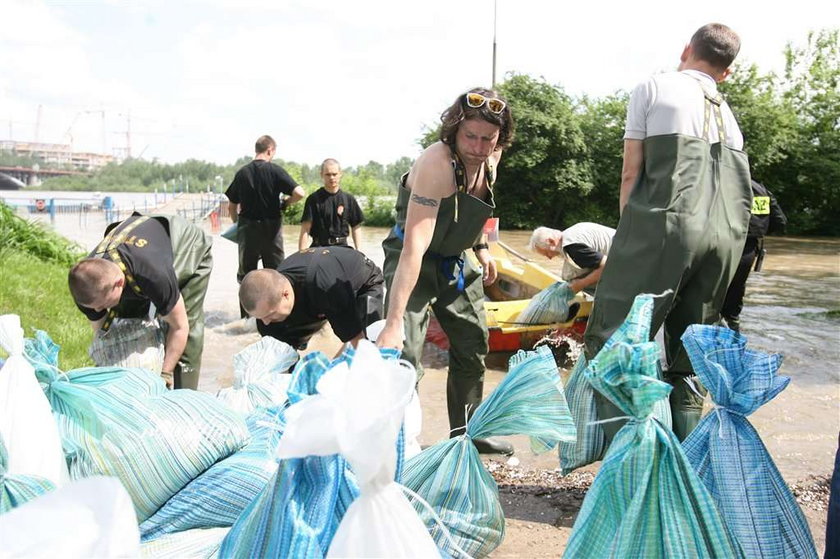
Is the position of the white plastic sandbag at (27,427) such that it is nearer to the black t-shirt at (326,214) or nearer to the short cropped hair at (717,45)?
the short cropped hair at (717,45)

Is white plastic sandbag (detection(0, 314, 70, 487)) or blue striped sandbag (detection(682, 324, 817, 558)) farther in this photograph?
white plastic sandbag (detection(0, 314, 70, 487))

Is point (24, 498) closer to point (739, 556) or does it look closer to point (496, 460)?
point (739, 556)

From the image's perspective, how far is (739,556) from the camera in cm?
154

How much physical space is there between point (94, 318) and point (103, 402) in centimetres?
146

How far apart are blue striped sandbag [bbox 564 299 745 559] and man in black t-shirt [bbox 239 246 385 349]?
1882 millimetres

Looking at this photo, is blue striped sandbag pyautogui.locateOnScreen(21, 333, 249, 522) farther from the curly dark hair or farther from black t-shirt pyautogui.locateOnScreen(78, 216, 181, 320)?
the curly dark hair

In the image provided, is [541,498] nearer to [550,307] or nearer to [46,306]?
[550,307]

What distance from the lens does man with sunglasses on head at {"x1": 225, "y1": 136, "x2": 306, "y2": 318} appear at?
6695mm

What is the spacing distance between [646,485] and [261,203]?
576 centimetres

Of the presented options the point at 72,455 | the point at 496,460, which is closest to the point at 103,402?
the point at 72,455

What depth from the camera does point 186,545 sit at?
175 centimetres

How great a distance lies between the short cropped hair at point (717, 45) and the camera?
2.55 m

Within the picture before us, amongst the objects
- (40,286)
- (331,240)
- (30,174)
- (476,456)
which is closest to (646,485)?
(476,456)

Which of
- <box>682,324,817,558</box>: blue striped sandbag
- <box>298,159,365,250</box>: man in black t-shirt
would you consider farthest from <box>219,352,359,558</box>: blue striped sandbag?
<box>298,159,365,250</box>: man in black t-shirt
